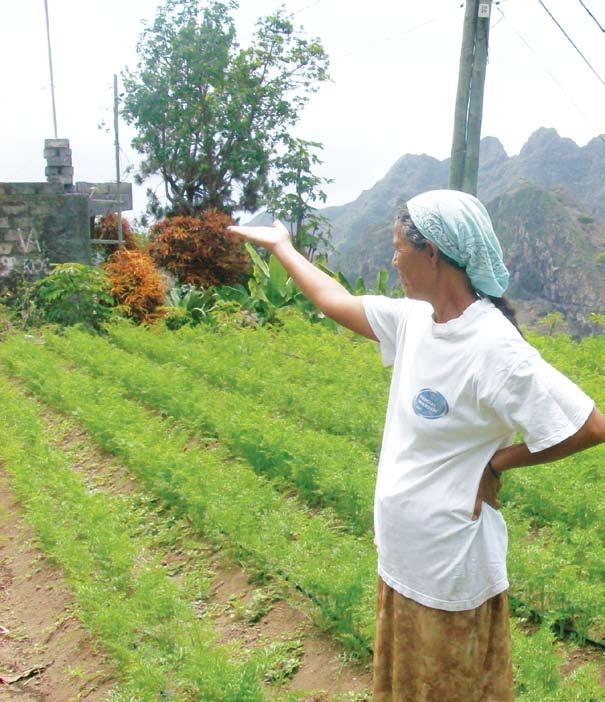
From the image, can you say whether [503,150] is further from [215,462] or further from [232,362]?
[215,462]

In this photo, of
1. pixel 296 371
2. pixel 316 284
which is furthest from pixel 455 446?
pixel 296 371

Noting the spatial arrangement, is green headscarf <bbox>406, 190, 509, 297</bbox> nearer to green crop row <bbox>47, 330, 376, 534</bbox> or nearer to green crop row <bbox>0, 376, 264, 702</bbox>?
green crop row <bbox>0, 376, 264, 702</bbox>

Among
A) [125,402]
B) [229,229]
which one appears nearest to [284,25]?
[125,402]

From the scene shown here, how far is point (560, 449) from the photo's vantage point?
2.04m

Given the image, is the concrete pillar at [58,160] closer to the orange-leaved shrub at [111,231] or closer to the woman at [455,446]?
the orange-leaved shrub at [111,231]

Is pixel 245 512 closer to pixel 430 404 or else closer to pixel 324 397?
pixel 324 397

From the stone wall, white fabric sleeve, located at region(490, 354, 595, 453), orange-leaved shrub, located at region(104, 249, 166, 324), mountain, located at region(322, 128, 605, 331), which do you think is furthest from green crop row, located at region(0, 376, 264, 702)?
mountain, located at region(322, 128, 605, 331)

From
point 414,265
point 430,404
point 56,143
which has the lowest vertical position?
point 430,404

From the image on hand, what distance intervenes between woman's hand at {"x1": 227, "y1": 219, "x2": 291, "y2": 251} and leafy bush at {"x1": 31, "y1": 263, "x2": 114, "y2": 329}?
8.81 meters

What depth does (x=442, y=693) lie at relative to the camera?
2195mm

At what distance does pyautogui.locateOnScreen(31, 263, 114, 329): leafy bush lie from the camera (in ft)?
37.8

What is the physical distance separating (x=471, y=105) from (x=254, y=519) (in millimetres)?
6950

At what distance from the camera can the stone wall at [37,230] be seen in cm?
1238

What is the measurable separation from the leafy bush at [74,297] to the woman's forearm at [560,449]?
9.81 m
